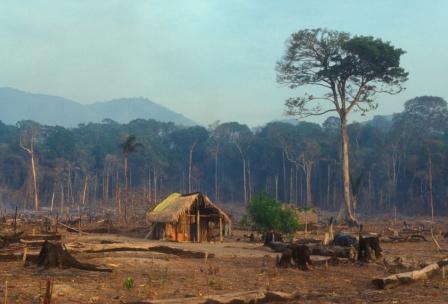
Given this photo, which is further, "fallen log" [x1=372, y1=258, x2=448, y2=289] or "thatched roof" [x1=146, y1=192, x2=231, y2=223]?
"thatched roof" [x1=146, y1=192, x2=231, y2=223]

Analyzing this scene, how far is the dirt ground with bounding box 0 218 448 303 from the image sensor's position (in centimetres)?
1215

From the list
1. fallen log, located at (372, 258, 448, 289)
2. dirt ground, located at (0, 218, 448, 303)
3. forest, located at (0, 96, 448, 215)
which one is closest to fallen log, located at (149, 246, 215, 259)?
dirt ground, located at (0, 218, 448, 303)

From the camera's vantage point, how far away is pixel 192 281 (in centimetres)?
1507

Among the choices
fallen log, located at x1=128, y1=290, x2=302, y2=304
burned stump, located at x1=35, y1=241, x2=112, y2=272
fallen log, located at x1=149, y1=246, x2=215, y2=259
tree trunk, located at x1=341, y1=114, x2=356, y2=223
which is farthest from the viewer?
tree trunk, located at x1=341, y1=114, x2=356, y2=223

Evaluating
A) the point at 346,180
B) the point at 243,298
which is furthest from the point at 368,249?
the point at 346,180

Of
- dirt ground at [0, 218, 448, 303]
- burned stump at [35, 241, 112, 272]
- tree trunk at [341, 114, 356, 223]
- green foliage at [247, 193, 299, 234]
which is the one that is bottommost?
dirt ground at [0, 218, 448, 303]

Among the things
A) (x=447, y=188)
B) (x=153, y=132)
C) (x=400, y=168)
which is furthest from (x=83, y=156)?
(x=447, y=188)

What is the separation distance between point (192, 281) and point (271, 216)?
1920cm

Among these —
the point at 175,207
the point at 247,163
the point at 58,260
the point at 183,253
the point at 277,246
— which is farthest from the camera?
the point at 247,163

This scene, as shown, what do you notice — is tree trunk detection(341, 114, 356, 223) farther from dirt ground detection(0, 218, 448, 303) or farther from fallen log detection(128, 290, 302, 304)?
fallen log detection(128, 290, 302, 304)

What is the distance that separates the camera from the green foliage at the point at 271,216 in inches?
1339

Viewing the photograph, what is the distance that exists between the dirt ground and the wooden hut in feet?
43.0

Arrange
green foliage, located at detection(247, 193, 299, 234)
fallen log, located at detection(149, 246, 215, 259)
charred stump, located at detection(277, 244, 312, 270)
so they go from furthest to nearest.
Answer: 1. green foliage, located at detection(247, 193, 299, 234)
2. fallen log, located at detection(149, 246, 215, 259)
3. charred stump, located at detection(277, 244, 312, 270)

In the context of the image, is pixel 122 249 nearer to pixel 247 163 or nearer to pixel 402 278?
pixel 402 278
